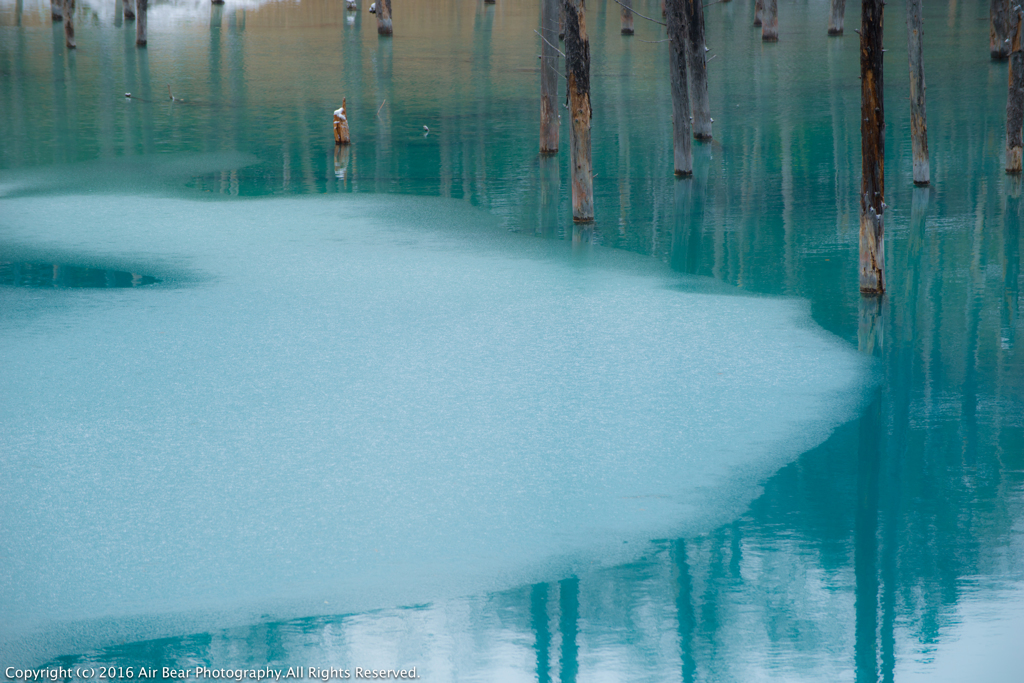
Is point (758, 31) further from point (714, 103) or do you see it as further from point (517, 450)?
point (517, 450)

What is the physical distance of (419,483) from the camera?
581cm

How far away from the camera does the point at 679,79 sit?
13.3 meters

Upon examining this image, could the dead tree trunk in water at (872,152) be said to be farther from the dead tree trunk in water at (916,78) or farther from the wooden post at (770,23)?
the wooden post at (770,23)

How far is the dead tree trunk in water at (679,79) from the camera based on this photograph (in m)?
13.0

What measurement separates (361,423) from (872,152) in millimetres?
4889

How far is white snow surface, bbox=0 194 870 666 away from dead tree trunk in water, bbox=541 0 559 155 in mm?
4013

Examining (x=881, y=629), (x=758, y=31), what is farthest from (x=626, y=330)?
(x=758, y=31)

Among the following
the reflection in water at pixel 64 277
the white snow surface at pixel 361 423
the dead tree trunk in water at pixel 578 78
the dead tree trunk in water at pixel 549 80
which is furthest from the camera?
the dead tree trunk in water at pixel 549 80

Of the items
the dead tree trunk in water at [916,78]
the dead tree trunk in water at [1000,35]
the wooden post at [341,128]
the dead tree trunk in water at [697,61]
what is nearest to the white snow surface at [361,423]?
the dead tree trunk in water at [916,78]

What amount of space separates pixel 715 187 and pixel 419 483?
28.6 ft

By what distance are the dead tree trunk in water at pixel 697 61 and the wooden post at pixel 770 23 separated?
1246 centimetres

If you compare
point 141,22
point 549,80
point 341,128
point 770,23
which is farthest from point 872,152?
point 141,22

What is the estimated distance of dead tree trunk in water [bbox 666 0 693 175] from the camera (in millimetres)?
13000

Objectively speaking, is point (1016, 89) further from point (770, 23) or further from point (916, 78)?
point (770, 23)
